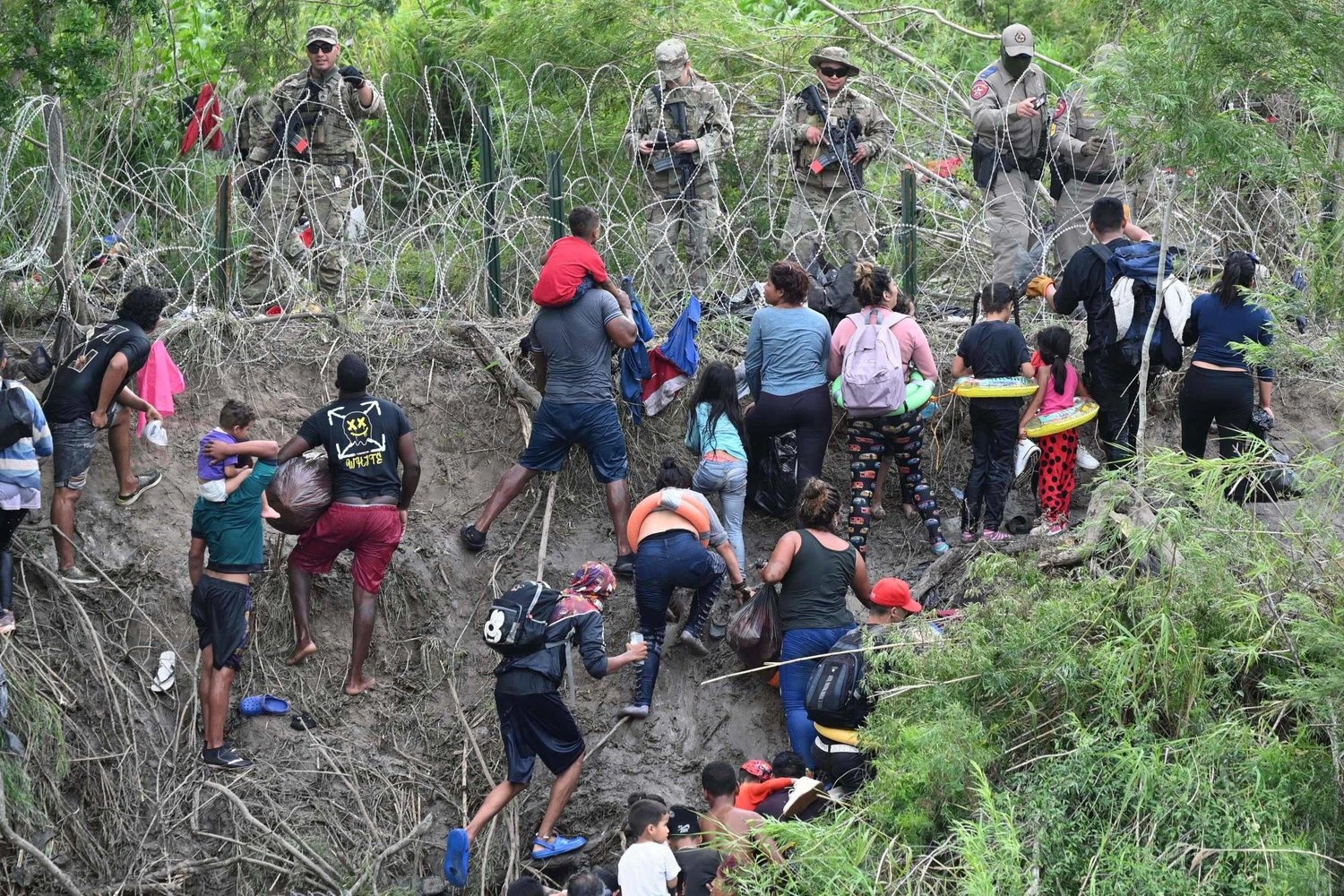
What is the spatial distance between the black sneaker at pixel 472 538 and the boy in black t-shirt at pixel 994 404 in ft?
8.77

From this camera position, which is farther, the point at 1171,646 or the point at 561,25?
the point at 561,25

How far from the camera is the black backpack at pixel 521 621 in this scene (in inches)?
279

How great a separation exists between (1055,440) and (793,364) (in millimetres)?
1456

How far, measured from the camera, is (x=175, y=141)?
10117 millimetres

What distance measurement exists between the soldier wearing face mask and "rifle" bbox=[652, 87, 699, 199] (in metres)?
1.73

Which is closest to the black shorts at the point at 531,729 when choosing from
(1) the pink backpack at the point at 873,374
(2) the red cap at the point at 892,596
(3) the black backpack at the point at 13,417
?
(2) the red cap at the point at 892,596

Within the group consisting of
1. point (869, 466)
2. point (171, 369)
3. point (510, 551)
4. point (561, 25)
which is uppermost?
point (561, 25)

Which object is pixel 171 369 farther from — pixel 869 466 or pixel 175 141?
pixel 869 466

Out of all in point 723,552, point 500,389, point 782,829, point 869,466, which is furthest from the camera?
point 500,389

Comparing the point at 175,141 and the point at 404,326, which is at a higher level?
the point at 175,141

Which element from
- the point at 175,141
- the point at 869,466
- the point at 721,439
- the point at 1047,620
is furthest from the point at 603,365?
the point at 175,141

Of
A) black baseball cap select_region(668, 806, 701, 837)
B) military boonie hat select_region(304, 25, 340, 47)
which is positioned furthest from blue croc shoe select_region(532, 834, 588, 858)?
military boonie hat select_region(304, 25, 340, 47)

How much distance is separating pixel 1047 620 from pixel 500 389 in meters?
3.90

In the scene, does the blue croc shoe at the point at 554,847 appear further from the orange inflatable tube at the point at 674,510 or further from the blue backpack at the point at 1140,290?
the blue backpack at the point at 1140,290
